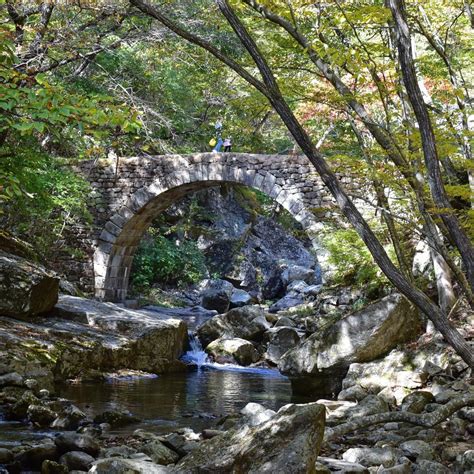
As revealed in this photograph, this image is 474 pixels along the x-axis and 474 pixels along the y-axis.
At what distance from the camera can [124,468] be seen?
3.02 m

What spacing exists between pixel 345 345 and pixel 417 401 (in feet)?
6.26

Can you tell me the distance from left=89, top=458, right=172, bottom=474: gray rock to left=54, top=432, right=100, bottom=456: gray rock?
0.83 metres

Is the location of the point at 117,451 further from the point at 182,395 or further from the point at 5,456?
the point at 182,395

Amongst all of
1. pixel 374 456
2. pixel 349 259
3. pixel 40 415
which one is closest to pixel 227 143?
pixel 349 259

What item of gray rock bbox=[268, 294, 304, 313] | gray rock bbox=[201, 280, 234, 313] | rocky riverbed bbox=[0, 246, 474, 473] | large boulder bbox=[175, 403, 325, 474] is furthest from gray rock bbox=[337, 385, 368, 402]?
gray rock bbox=[201, 280, 234, 313]

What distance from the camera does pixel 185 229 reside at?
62.5ft

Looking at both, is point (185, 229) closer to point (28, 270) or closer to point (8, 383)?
point (28, 270)

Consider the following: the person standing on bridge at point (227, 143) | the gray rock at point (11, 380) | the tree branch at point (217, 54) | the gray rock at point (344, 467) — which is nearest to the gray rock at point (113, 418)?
the gray rock at point (11, 380)

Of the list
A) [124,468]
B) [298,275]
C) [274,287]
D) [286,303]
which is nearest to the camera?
[124,468]

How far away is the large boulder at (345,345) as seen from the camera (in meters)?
7.23

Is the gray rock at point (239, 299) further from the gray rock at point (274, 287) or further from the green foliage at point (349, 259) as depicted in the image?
the green foliage at point (349, 259)

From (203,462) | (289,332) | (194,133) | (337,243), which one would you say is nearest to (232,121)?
(194,133)

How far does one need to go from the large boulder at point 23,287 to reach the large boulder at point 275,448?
16.1 ft

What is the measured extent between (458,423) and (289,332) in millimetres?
5383
